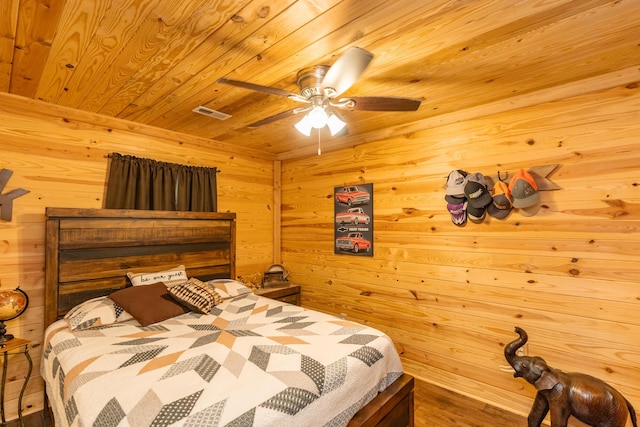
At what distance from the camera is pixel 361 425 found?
5.39 feet

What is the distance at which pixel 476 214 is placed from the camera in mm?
2619

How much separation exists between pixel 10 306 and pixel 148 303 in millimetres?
844

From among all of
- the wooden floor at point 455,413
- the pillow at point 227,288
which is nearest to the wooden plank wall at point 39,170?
the pillow at point 227,288

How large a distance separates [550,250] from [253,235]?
3.02m

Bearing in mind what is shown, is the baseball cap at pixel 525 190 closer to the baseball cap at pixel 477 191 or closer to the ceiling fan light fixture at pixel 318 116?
the baseball cap at pixel 477 191

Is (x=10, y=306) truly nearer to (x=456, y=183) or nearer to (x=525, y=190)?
(x=456, y=183)

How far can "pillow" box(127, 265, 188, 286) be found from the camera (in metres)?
2.73

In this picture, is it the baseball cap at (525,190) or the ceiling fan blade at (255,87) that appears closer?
the ceiling fan blade at (255,87)

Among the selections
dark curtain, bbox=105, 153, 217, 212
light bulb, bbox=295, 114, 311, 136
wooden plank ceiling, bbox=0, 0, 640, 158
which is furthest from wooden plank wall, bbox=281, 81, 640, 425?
dark curtain, bbox=105, 153, 217, 212

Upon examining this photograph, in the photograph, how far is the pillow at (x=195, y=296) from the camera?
2520 mm

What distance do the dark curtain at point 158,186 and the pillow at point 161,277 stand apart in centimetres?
63

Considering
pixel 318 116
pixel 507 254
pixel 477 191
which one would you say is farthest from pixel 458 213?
pixel 318 116

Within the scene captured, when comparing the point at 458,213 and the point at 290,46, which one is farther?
the point at 458,213

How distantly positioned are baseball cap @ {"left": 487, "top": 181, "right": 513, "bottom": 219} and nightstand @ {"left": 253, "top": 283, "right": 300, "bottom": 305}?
2.30 metres
